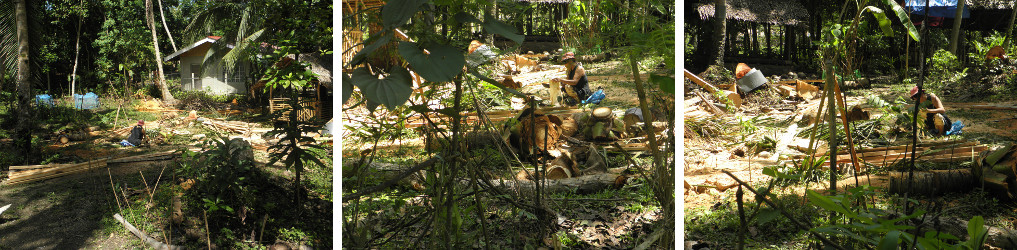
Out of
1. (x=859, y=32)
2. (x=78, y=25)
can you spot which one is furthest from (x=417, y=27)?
(x=859, y=32)

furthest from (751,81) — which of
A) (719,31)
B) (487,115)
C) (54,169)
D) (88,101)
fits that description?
(54,169)

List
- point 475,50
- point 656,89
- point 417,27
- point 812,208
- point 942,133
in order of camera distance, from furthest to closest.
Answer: point 942,133 < point 812,208 < point 656,89 < point 475,50 < point 417,27

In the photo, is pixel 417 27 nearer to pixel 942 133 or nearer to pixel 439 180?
pixel 439 180

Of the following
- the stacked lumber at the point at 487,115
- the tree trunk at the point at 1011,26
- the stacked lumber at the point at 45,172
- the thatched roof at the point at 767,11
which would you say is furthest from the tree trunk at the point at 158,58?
the tree trunk at the point at 1011,26

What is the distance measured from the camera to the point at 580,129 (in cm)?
221

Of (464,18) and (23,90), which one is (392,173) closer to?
(464,18)

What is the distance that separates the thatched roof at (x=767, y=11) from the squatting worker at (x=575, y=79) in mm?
1107

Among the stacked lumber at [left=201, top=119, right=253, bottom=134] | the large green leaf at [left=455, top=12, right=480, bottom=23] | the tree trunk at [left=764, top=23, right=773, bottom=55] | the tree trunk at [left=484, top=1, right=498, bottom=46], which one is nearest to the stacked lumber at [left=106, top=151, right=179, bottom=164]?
the stacked lumber at [left=201, top=119, right=253, bottom=134]

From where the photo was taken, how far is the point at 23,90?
116 inches

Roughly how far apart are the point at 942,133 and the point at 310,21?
9.04ft

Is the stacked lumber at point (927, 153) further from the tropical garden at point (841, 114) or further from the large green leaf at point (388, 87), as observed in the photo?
the large green leaf at point (388, 87)

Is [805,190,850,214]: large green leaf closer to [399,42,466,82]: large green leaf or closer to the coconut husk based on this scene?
[399,42,466,82]: large green leaf

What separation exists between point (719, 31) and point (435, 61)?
1974 mm

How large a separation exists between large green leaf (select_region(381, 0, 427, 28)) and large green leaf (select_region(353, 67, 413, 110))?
10 centimetres
